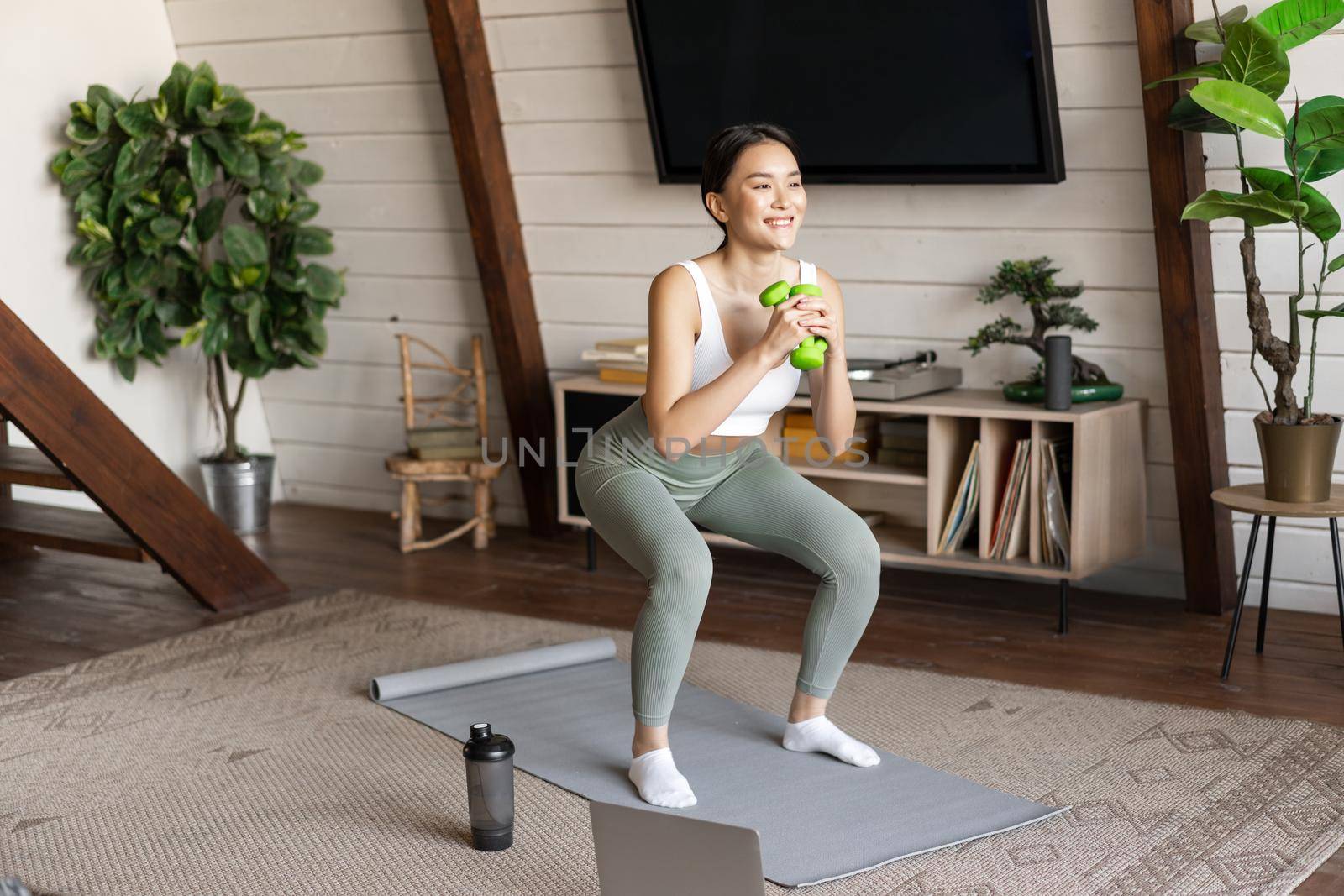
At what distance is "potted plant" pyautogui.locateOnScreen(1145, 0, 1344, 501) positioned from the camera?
276cm

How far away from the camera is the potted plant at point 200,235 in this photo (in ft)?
14.1

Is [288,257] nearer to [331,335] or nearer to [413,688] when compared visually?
[331,335]

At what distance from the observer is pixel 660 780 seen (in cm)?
238

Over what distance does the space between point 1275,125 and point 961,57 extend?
851 mm

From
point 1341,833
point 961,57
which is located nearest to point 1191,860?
point 1341,833

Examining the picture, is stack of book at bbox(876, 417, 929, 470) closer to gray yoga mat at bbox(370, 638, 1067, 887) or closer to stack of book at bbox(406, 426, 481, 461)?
gray yoga mat at bbox(370, 638, 1067, 887)

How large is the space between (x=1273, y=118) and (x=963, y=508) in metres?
1.20

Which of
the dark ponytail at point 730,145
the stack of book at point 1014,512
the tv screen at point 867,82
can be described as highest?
the tv screen at point 867,82

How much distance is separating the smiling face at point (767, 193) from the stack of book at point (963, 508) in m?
1.26

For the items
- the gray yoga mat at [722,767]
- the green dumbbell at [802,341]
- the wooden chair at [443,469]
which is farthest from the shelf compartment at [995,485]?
the wooden chair at [443,469]

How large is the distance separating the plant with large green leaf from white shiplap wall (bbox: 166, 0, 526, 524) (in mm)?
2308

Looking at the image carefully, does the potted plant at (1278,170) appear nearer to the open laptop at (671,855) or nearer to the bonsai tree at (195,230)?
the open laptop at (671,855)

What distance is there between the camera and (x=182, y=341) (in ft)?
14.6

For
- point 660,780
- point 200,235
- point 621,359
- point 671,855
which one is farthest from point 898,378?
point 200,235
